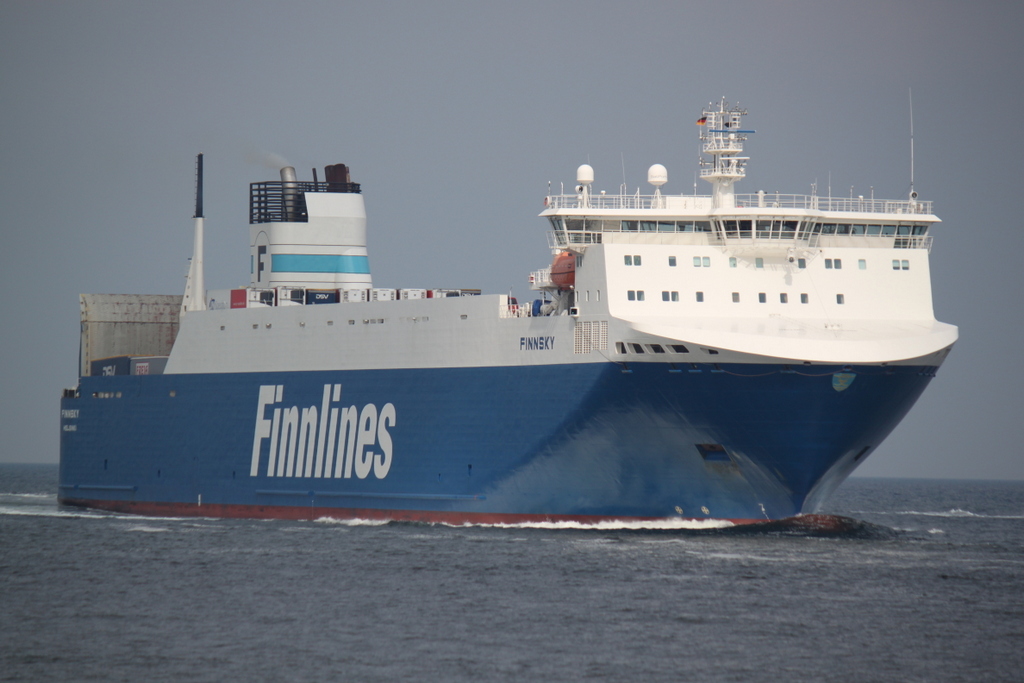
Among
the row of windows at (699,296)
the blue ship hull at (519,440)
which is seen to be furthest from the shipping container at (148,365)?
the row of windows at (699,296)

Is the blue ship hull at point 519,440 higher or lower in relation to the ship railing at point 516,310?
lower

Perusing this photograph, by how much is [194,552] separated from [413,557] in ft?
19.2

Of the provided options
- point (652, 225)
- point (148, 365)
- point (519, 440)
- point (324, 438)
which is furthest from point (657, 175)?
point (148, 365)

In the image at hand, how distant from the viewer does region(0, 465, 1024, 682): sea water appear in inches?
801

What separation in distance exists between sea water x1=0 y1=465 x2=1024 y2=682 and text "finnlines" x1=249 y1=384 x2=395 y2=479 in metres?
2.69

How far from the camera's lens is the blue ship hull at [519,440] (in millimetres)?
30344

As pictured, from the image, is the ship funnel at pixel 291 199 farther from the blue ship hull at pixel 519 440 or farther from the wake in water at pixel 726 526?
the wake in water at pixel 726 526

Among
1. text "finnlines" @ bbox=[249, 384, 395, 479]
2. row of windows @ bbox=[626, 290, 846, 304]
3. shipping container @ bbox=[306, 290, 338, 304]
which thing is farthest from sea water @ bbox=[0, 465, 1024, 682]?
shipping container @ bbox=[306, 290, 338, 304]

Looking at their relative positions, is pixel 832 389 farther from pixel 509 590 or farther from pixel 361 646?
pixel 361 646

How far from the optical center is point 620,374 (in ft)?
102

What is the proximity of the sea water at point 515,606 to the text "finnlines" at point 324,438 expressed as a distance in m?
2.69

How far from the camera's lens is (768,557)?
28.9m

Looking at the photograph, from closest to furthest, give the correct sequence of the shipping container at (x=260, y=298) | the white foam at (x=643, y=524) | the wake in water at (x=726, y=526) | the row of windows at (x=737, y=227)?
the wake in water at (x=726, y=526)
the white foam at (x=643, y=524)
the row of windows at (x=737, y=227)
the shipping container at (x=260, y=298)

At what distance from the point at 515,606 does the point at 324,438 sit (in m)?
15.6
